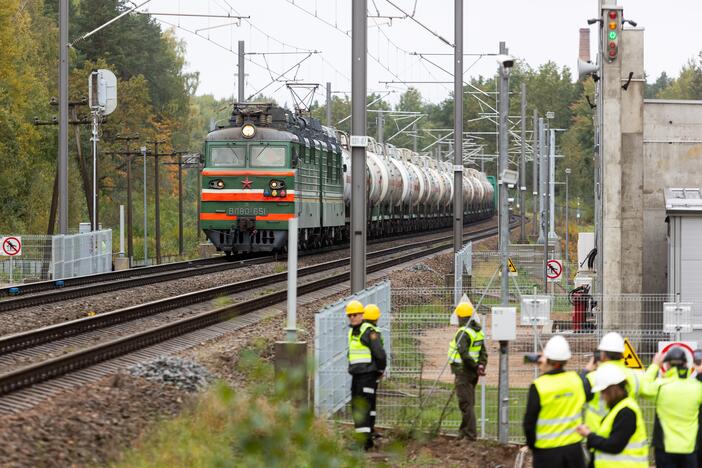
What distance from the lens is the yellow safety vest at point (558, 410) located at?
33.5 ft

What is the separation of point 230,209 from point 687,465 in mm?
24443

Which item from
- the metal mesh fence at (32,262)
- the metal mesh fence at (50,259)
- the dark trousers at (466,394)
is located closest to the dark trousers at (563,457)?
the dark trousers at (466,394)

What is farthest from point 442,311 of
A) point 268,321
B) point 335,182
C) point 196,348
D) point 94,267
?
point 335,182

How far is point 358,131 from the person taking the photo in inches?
772

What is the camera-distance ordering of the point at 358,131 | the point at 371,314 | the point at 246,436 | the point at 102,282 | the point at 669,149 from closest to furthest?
the point at 246,436 → the point at 371,314 → the point at 358,131 → the point at 669,149 → the point at 102,282

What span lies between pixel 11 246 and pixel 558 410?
23100mm

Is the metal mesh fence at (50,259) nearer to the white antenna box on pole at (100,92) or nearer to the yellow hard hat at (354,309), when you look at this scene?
the white antenna box on pole at (100,92)

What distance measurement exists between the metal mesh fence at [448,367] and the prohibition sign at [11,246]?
10927 millimetres

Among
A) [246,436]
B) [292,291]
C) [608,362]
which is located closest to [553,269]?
[292,291]

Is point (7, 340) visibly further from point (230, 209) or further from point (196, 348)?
point (230, 209)

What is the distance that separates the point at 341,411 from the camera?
15328 mm

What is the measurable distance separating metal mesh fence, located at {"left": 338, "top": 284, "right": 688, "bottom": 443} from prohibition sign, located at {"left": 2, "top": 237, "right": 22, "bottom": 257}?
10.9m

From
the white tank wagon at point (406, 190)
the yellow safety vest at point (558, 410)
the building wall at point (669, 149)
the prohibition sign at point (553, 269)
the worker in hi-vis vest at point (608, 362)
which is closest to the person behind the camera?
the yellow safety vest at point (558, 410)

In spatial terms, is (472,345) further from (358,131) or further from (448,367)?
(358,131)
